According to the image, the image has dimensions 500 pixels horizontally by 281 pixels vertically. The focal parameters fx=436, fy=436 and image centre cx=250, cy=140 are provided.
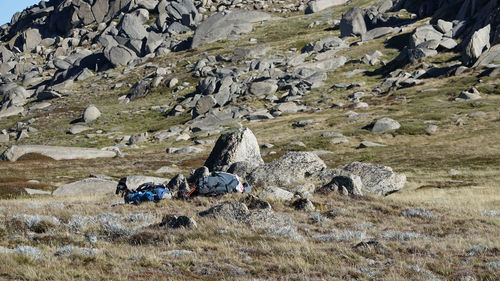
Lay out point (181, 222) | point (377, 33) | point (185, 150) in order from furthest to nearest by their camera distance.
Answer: point (377, 33), point (185, 150), point (181, 222)

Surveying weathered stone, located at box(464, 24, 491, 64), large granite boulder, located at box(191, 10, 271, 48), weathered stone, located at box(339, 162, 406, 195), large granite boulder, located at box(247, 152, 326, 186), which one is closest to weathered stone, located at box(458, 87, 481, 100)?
weathered stone, located at box(464, 24, 491, 64)

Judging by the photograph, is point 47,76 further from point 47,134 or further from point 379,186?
point 379,186

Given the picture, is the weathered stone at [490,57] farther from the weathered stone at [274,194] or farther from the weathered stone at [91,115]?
the weathered stone at [91,115]

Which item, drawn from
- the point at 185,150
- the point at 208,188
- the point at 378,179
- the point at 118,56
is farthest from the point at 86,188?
the point at 118,56

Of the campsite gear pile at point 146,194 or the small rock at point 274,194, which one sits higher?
the campsite gear pile at point 146,194

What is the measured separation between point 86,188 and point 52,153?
35377mm

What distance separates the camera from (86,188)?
3778cm

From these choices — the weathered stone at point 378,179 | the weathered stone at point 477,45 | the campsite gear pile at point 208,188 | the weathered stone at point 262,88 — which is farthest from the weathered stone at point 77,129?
the weathered stone at point 477,45

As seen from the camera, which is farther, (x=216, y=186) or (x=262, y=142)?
(x=262, y=142)

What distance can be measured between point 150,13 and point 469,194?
186 m

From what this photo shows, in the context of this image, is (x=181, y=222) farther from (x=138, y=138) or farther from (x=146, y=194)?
(x=138, y=138)

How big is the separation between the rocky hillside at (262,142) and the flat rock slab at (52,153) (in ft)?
0.98

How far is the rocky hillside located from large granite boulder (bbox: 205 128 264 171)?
0.18m

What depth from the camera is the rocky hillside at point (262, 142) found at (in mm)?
13047
